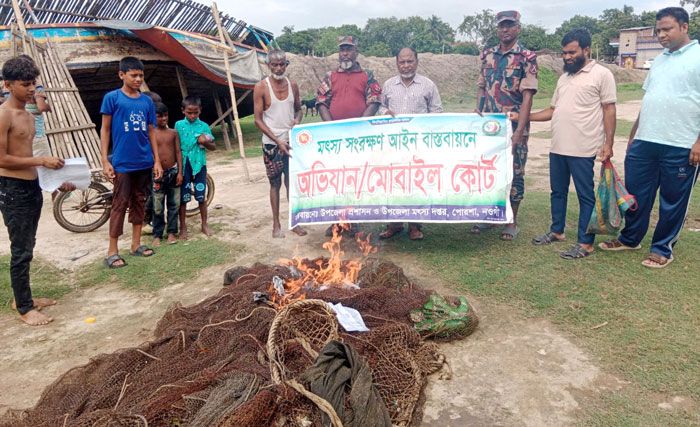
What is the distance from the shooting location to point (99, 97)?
1397 centimetres

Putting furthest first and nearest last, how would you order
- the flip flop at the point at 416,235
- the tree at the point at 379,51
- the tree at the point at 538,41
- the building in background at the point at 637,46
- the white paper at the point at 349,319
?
the building in background at the point at 637,46 < the tree at the point at 379,51 < the tree at the point at 538,41 < the flip flop at the point at 416,235 < the white paper at the point at 349,319

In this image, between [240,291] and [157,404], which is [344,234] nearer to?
[240,291]

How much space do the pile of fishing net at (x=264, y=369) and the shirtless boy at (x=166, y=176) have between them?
2399 mm

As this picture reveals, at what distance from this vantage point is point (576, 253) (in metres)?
4.85

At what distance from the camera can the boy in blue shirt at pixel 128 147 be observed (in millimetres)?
5000

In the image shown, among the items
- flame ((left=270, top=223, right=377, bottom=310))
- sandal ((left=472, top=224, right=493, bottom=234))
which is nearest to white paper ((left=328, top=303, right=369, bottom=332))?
flame ((left=270, top=223, right=377, bottom=310))

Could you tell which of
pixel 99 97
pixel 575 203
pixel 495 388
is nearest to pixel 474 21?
pixel 99 97

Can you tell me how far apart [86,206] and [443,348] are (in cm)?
546

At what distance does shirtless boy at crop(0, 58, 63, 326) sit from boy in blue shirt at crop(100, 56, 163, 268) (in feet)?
3.39

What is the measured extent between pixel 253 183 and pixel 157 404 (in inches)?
284

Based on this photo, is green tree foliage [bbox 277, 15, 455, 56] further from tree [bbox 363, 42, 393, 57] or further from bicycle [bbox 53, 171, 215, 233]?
bicycle [bbox 53, 171, 215, 233]

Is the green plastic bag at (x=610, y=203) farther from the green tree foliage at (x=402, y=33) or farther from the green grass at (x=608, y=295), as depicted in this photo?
the green tree foliage at (x=402, y=33)

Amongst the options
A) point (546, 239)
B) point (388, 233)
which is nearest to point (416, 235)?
point (388, 233)

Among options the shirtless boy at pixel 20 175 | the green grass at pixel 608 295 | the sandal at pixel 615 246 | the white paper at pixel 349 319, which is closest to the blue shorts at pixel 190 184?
the shirtless boy at pixel 20 175
